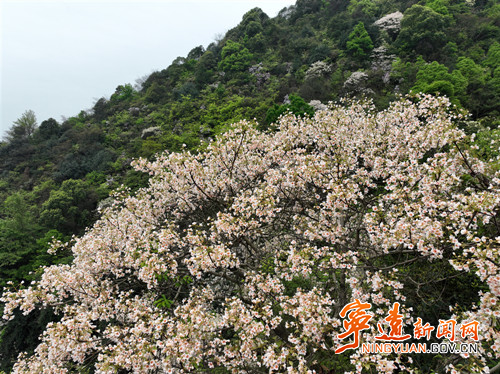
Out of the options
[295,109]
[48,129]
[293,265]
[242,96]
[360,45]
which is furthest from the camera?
[48,129]

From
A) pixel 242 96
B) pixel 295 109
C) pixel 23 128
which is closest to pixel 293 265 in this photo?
pixel 295 109

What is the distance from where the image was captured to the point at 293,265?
12.7ft

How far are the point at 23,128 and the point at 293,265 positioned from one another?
154 ft

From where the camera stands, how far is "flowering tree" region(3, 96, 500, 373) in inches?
129

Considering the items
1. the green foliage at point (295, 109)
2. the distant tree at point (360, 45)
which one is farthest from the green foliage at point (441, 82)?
the distant tree at point (360, 45)

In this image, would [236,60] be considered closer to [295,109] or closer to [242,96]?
[242,96]

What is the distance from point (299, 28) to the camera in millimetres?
36219

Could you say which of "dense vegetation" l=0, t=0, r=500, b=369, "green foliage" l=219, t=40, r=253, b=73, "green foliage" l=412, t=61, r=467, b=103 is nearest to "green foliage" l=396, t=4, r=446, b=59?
"dense vegetation" l=0, t=0, r=500, b=369

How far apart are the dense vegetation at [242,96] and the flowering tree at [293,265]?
440cm

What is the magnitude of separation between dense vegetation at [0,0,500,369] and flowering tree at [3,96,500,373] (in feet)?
14.4

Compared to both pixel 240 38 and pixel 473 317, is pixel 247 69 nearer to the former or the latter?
pixel 240 38

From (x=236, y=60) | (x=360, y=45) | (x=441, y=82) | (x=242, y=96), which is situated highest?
(x=236, y=60)

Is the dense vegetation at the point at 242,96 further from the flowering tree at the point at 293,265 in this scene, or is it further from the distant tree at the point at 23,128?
the flowering tree at the point at 293,265

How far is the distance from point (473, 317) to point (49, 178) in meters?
31.8
